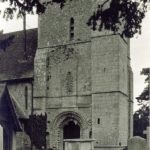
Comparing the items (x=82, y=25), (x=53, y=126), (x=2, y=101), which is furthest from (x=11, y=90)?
(x=2, y=101)

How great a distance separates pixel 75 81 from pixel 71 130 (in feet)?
12.6

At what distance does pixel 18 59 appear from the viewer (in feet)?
112

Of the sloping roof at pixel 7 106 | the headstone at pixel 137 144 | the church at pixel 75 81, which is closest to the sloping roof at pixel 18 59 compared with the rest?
the church at pixel 75 81

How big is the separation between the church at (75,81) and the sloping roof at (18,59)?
9 cm

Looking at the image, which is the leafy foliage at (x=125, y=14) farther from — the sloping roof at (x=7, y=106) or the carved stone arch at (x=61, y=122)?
the carved stone arch at (x=61, y=122)

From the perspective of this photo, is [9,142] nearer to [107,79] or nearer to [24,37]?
[107,79]

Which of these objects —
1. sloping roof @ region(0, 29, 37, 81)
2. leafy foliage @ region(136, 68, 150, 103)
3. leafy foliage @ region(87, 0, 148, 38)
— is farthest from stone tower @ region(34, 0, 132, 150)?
leafy foliage @ region(136, 68, 150, 103)

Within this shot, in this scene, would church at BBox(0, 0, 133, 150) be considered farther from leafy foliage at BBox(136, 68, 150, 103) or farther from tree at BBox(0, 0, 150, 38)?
leafy foliage at BBox(136, 68, 150, 103)

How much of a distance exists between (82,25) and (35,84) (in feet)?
19.6

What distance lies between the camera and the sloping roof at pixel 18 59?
3266cm

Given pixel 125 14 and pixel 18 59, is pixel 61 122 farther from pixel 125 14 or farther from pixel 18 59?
pixel 125 14

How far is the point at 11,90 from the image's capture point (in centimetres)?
3284

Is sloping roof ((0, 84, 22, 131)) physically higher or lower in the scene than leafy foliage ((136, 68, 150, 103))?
lower

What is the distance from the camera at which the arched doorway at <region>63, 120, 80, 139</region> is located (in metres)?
30.2
